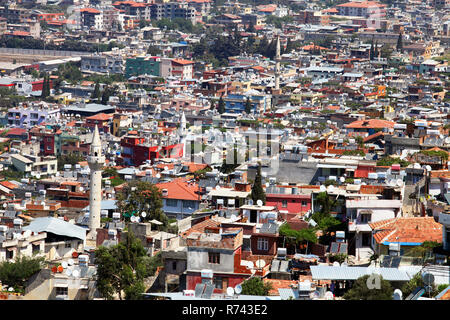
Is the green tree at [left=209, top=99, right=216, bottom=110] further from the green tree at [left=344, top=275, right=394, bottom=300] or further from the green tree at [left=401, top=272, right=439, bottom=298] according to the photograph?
the green tree at [left=344, top=275, right=394, bottom=300]

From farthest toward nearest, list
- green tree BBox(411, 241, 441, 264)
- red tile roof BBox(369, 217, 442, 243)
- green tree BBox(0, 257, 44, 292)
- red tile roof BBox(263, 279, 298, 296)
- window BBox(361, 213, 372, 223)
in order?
1. window BBox(361, 213, 372, 223)
2. green tree BBox(0, 257, 44, 292)
3. red tile roof BBox(369, 217, 442, 243)
4. green tree BBox(411, 241, 441, 264)
5. red tile roof BBox(263, 279, 298, 296)

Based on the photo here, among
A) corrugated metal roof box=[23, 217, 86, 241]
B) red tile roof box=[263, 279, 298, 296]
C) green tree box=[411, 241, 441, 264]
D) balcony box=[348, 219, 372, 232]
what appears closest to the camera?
red tile roof box=[263, 279, 298, 296]

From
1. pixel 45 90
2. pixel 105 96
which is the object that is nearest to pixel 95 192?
pixel 105 96

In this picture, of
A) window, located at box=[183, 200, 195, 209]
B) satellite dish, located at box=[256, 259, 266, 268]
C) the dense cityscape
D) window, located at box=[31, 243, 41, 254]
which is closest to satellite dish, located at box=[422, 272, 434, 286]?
the dense cityscape

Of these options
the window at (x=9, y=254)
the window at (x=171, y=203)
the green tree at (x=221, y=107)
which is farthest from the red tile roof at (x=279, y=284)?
the green tree at (x=221, y=107)

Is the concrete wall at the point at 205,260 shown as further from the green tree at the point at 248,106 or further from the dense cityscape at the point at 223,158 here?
the green tree at the point at 248,106

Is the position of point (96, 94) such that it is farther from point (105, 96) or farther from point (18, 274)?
point (18, 274)
